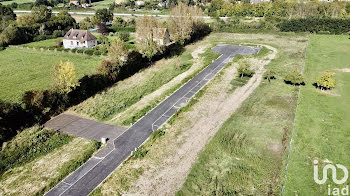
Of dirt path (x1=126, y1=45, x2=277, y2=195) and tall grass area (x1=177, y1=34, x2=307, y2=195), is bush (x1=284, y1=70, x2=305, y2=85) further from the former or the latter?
dirt path (x1=126, y1=45, x2=277, y2=195)

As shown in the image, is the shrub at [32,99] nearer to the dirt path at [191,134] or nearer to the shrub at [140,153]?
the shrub at [140,153]

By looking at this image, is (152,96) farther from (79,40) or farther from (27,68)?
(79,40)

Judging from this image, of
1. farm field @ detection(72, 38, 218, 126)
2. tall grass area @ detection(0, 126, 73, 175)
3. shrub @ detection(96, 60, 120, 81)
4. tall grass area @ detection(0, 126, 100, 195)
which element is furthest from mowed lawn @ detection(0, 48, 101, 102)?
tall grass area @ detection(0, 126, 100, 195)

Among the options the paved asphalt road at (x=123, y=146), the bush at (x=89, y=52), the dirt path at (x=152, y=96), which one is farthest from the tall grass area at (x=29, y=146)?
the bush at (x=89, y=52)

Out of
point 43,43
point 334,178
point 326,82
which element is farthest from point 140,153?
point 43,43

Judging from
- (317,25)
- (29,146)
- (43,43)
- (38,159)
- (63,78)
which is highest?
(43,43)
